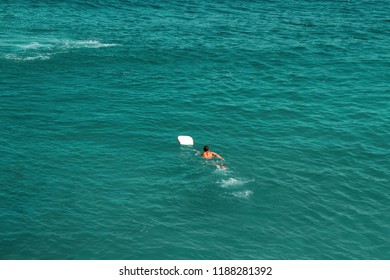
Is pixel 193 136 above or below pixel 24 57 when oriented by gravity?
below

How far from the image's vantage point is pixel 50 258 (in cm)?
4284

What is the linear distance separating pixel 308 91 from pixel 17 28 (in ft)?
193

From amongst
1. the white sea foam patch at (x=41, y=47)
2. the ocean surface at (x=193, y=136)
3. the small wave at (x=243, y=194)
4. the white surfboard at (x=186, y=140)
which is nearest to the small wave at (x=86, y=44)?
the white sea foam patch at (x=41, y=47)

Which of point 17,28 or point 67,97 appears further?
point 17,28

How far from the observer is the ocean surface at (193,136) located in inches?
1821

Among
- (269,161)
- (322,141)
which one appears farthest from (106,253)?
(322,141)

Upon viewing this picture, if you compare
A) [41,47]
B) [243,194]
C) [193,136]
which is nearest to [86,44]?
[41,47]

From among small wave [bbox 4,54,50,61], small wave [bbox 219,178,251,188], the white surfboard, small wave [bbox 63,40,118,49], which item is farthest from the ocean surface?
the white surfboard

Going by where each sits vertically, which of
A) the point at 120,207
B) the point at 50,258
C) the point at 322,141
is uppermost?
the point at 322,141

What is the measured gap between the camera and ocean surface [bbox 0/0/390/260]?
46.2 metres

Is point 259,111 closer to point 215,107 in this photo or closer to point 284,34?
point 215,107

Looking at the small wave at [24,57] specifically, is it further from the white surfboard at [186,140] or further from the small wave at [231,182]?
the small wave at [231,182]

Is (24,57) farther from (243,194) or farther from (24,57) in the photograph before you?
(243,194)

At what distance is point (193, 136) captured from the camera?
63.5m
